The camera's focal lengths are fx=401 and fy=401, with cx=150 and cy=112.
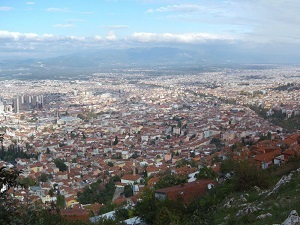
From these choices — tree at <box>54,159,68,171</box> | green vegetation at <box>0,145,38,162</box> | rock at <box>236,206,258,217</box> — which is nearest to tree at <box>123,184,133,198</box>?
tree at <box>54,159,68,171</box>

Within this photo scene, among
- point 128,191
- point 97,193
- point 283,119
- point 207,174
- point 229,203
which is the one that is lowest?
point 97,193

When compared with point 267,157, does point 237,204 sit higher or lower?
higher

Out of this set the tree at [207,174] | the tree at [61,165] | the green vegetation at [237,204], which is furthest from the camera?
the tree at [61,165]

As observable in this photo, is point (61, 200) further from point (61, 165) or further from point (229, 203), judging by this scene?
point (229, 203)

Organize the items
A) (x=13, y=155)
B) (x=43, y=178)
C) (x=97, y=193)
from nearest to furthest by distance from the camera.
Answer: (x=97, y=193) → (x=43, y=178) → (x=13, y=155)

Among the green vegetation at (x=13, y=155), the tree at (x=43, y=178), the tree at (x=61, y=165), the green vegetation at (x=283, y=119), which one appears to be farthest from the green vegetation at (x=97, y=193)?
the green vegetation at (x=283, y=119)

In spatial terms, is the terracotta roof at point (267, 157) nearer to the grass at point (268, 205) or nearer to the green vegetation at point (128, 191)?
the green vegetation at point (128, 191)

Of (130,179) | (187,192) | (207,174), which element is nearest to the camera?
(187,192)

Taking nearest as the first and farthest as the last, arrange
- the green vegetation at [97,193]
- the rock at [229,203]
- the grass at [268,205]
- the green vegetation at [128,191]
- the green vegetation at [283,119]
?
the grass at [268,205]
the rock at [229,203]
the green vegetation at [128,191]
the green vegetation at [97,193]
the green vegetation at [283,119]

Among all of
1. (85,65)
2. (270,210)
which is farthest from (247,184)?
(85,65)

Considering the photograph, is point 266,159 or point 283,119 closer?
point 266,159

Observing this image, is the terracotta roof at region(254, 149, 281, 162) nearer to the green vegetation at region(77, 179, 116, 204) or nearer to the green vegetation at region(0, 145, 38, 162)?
the green vegetation at region(77, 179, 116, 204)

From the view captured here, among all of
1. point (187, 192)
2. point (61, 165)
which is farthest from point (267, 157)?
point (61, 165)
